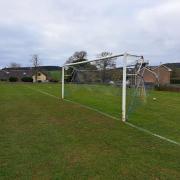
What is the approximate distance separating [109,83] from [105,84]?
917 millimetres

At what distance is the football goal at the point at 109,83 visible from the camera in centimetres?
1247

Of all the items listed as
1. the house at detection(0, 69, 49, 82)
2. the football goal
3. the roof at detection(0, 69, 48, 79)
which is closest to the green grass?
the football goal

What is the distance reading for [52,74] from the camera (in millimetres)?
108000

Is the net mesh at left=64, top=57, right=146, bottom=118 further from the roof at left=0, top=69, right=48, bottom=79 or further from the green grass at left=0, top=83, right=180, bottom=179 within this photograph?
the roof at left=0, top=69, right=48, bottom=79

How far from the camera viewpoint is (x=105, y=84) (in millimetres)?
17547

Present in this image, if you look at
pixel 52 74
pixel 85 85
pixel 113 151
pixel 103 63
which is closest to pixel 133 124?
pixel 113 151

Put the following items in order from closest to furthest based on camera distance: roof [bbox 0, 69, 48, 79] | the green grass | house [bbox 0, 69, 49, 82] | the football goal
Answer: the green grass < the football goal < house [bbox 0, 69, 49, 82] < roof [bbox 0, 69, 48, 79]

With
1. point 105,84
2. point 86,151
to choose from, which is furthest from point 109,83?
point 86,151

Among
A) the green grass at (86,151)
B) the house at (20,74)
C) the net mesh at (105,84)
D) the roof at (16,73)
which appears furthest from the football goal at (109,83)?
the roof at (16,73)

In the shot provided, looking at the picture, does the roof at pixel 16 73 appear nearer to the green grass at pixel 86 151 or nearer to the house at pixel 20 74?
the house at pixel 20 74

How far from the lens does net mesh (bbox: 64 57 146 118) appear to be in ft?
41.8

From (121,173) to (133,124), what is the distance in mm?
5401

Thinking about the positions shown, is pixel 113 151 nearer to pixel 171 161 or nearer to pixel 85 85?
pixel 171 161

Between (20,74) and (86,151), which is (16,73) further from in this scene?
(86,151)
